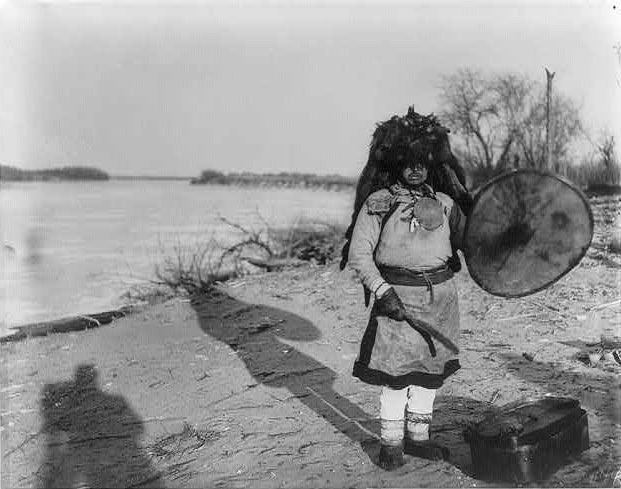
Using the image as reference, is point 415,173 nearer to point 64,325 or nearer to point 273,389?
point 273,389

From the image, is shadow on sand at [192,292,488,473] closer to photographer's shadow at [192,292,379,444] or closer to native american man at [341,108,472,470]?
photographer's shadow at [192,292,379,444]

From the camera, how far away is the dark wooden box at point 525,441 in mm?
3283

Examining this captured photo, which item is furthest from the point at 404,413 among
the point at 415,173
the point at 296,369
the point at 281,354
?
the point at 281,354

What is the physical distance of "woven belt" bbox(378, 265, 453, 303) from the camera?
3479mm

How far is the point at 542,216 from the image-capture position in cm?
336

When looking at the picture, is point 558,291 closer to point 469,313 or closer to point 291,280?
point 469,313

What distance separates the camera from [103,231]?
12.7 m

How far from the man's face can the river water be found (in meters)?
5.63

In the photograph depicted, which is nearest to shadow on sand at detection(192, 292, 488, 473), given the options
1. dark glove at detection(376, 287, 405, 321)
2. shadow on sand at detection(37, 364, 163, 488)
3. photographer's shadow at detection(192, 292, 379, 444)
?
photographer's shadow at detection(192, 292, 379, 444)

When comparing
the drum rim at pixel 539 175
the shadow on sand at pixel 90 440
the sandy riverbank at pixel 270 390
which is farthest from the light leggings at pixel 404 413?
the shadow on sand at pixel 90 440

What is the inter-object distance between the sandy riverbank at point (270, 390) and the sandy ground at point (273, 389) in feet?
0.05

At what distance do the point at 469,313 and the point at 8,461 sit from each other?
4454 millimetres

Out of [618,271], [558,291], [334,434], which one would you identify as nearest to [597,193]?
[618,271]

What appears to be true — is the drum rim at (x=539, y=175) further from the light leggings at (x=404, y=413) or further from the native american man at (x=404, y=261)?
the light leggings at (x=404, y=413)
